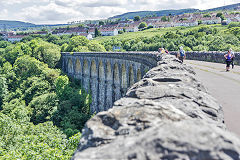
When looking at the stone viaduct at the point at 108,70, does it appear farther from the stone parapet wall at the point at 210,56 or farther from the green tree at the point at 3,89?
the green tree at the point at 3,89

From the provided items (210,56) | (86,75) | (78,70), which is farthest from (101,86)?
(210,56)

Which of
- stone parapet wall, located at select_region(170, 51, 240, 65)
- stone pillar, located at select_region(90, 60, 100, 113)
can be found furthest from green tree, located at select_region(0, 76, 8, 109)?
stone parapet wall, located at select_region(170, 51, 240, 65)

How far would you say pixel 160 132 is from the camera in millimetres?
2906

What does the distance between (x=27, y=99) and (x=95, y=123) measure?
56810 mm

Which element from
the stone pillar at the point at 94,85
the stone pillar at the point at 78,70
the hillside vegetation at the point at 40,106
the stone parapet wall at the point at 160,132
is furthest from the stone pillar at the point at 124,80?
the stone parapet wall at the point at 160,132

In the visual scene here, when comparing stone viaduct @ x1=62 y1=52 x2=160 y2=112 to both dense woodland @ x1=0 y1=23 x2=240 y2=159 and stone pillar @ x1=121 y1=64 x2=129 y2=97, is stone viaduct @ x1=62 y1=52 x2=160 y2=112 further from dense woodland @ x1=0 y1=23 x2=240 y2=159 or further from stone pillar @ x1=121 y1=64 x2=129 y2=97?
dense woodland @ x1=0 y1=23 x2=240 y2=159

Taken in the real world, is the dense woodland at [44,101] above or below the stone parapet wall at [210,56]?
below

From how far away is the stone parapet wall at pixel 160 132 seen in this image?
2756mm

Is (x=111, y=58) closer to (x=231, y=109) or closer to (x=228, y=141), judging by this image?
(x=231, y=109)

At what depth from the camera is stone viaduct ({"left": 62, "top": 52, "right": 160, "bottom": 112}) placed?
3391 cm

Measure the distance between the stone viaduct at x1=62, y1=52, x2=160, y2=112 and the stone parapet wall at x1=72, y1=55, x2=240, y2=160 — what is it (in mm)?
19895

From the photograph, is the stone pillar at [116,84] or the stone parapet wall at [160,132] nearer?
the stone parapet wall at [160,132]

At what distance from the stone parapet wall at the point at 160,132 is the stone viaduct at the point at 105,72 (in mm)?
19895

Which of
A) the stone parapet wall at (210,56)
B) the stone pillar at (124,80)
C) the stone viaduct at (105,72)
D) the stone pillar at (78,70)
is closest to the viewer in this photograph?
the stone parapet wall at (210,56)
